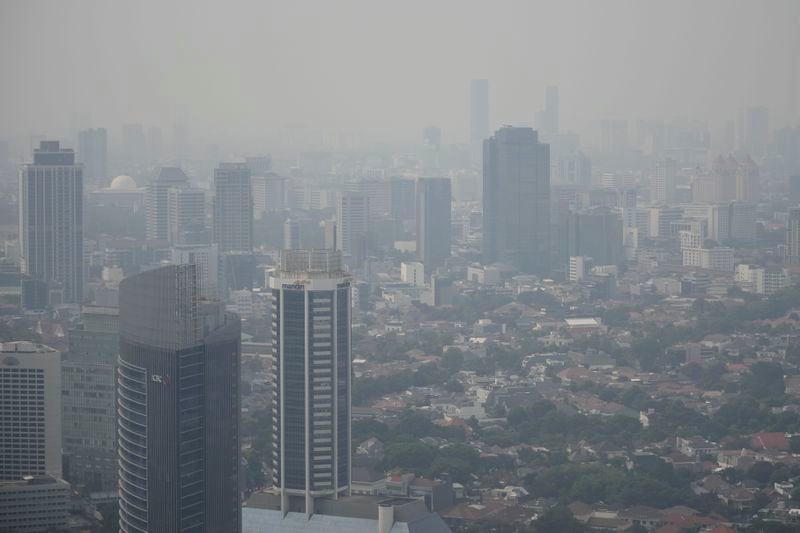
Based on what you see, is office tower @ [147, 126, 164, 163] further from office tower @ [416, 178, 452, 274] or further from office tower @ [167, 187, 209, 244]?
office tower @ [416, 178, 452, 274]

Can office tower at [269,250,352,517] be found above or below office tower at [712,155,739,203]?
below

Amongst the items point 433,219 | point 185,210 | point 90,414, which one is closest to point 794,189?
point 433,219

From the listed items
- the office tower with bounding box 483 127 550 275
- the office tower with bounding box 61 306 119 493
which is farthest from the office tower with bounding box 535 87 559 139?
the office tower with bounding box 61 306 119 493

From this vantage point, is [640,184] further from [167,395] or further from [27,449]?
[167,395]

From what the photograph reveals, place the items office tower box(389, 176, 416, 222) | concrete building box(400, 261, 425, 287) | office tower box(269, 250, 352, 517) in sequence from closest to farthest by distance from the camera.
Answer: office tower box(269, 250, 352, 517), concrete building box(400, 261, 425, 287), office tower box(389, 176, 416, 222)

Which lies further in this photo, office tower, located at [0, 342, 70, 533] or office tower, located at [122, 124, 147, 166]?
office tower, located at [122, 124, 147, 166]

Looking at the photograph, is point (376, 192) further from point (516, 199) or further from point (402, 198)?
point (516, 199)

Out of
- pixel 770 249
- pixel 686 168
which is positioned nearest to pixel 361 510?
pixel 770 249
